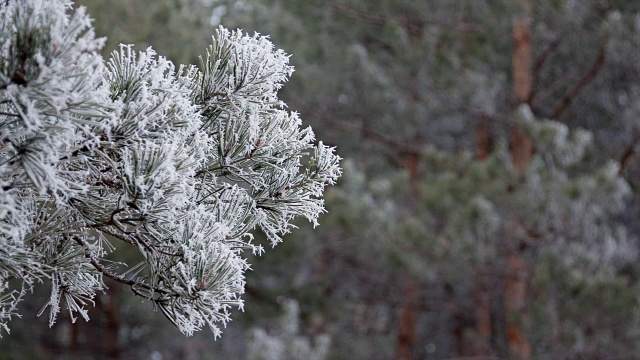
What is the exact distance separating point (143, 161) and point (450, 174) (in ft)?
13.5

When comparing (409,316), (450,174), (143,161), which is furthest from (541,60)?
(143,161)

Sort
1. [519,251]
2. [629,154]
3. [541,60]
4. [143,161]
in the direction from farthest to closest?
[541,60], [519,251], [629,154], [143,161]

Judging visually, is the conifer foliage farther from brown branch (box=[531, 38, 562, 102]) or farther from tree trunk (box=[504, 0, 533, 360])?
brown branch (box=[531, 38, 562, 102])

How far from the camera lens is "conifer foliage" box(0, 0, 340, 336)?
1.10 metres

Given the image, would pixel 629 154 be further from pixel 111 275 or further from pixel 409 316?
pixel 111 275

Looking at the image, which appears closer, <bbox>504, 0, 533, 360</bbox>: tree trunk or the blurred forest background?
the blurred forest background

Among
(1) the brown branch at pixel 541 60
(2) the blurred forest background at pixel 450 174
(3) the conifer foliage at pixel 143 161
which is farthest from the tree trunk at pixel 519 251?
(3) the conifer foliage at pixel 143 161

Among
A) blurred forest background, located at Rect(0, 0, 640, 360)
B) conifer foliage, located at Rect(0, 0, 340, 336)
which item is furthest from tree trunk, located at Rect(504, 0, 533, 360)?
conifer foliage, located at Rect(0, 0, 340, 336)

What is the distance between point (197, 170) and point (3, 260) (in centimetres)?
43

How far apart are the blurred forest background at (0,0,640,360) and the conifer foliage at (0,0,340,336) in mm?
3312

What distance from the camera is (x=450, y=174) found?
5.10m

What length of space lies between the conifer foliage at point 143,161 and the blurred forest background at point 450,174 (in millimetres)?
3312

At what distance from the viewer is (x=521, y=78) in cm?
570

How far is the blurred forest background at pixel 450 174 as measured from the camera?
15.1ft
